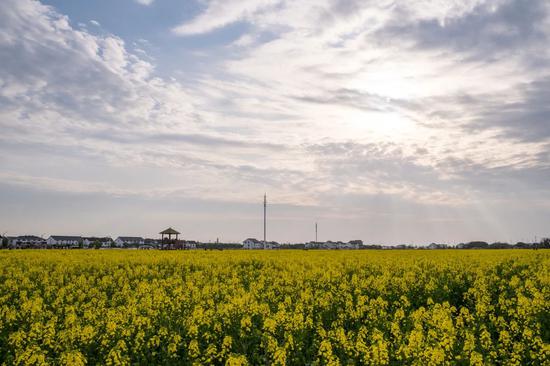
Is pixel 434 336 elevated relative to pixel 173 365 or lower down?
elevated

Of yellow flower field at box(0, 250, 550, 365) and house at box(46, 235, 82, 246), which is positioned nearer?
yellow flower field at box(0, 250, 550, 365)

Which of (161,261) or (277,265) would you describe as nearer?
(277,265)

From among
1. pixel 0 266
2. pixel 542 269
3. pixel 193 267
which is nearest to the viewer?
pixel 542 269

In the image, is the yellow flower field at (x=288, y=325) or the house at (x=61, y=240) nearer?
the yellow flower field at (x=288, y=325)

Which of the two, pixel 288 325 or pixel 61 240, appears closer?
pixel 288 325

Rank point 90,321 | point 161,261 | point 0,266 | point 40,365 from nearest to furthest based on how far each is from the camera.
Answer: point 40,365, point 90,321, point 0,266, point 161,261

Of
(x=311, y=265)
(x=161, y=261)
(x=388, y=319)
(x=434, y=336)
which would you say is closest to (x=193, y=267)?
(x=161, y=261)

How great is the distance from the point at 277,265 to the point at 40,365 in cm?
2288

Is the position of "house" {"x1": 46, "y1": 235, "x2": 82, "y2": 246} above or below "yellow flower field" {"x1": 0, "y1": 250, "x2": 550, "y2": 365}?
above

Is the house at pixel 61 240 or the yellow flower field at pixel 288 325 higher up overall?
the house at pixel 61 240

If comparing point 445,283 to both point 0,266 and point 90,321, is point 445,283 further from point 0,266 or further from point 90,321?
point 0,266

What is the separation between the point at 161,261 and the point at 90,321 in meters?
20.6

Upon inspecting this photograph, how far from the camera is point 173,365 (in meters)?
10.8

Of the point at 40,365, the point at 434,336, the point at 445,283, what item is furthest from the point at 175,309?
the point at 445,283
